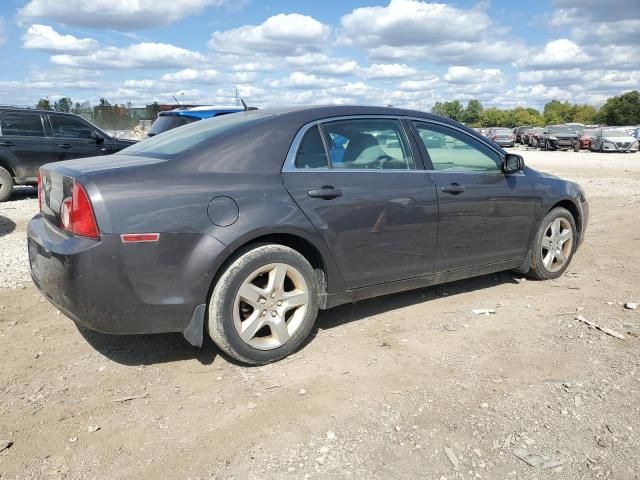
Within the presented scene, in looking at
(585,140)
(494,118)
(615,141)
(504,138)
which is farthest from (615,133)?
(494,118)

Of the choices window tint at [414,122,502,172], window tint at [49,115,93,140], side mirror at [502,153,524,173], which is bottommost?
window tint at [49,115,93,140]

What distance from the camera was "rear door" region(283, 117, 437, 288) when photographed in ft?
12.2

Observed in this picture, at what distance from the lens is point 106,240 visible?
3029 mm

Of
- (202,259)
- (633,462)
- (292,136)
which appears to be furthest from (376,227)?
(633,462)

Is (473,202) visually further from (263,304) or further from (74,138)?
(74,138)

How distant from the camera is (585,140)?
3512 cm

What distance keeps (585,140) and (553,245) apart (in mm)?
33664

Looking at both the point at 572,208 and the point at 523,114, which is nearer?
the point at 572,208

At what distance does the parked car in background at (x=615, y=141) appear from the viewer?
3278 cm

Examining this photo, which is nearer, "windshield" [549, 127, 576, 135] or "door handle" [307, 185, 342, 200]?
"door handle" [307, 185, 342, 200]

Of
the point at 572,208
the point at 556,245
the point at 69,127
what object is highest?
the point at 69,127

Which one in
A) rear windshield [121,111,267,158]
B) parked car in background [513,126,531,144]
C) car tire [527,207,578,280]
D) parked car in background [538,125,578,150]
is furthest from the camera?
parked car in background [513,126,531,144]

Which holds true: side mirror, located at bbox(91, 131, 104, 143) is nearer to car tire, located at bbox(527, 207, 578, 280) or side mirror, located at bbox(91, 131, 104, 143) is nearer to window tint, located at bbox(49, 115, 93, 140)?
window tint, located at bbox(49, 115, 93, 140)

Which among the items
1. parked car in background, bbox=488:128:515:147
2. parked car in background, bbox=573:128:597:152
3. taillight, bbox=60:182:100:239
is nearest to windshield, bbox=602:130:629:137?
parked car in background, bbox=573:128:597:152
